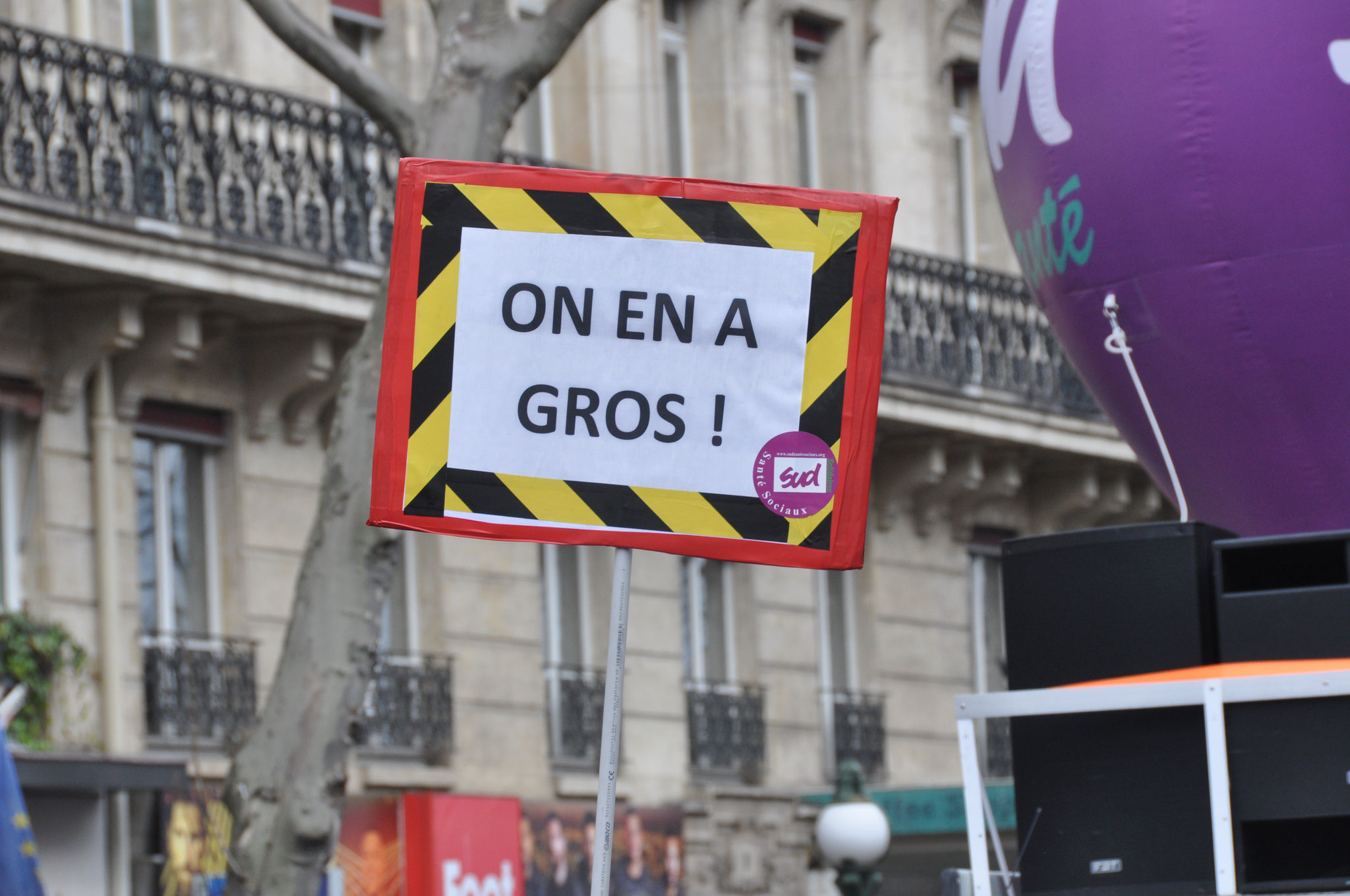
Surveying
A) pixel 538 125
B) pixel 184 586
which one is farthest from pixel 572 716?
pixel 538 125

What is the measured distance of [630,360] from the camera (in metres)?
5.98

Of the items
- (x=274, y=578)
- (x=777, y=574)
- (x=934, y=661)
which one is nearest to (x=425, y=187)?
(x=274, y=578)

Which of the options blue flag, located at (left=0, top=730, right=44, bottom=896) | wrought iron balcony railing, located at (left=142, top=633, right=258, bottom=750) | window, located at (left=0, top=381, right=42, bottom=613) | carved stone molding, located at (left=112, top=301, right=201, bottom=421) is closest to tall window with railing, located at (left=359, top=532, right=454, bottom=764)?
wrought iron balcony railing, located at (left=142, top=633, right=258, bottom=750)

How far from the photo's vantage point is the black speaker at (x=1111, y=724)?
6.37m

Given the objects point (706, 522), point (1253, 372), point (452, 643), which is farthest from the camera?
point (452, 643)

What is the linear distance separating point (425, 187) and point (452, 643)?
11974mm

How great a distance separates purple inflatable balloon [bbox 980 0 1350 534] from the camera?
827 centimetres

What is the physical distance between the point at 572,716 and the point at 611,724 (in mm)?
12932

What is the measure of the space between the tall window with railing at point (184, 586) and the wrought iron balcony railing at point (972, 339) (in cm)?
663

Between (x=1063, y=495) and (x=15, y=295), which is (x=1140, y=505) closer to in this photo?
(x=1063, y=495)

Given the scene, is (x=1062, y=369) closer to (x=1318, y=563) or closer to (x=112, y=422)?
(x=112, y=422)

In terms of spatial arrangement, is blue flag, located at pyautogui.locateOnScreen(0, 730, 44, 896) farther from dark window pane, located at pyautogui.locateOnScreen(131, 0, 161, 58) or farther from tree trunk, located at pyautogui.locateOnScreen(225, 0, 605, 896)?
dark window pane, located at pyautogui.locateOnScreen(131, 0, 161, 58)

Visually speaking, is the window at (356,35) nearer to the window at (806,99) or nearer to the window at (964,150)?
the window at (806,99)

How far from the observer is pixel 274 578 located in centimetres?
1664
